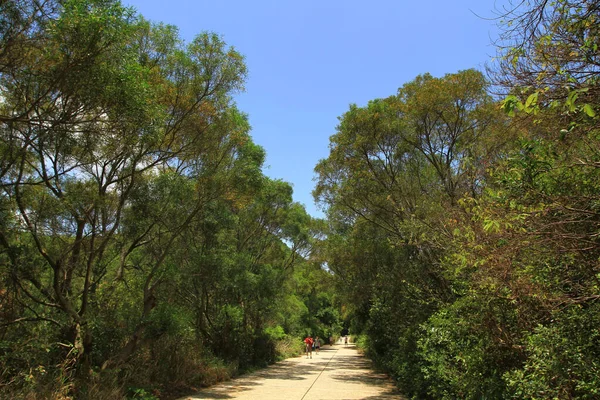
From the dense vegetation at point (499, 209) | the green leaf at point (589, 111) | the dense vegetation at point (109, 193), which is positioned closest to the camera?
Result: the green leaf at point (589, 111)

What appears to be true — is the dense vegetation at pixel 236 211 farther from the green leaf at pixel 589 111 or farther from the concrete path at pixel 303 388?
the concrete path at pixel 303 388

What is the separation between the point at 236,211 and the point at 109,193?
27.3 feet

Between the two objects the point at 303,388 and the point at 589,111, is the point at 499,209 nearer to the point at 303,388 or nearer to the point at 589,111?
the point at 589,111

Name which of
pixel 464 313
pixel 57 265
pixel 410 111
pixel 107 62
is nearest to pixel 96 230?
pixel 57 265

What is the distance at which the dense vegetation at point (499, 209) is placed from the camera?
3.49 m

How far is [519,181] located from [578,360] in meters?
1.87

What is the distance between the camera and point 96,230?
8.87 m

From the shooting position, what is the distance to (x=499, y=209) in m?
4.14

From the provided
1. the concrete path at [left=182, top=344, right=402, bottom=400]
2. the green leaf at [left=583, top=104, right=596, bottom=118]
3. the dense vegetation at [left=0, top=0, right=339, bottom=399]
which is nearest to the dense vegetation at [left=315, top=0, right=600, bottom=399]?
the green leaf at [left=583, top=104, right=596, bottom=118]

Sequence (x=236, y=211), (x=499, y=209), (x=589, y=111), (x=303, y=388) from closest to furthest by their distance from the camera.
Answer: (x=589, y=111) → (x=499, y=209) → (x=303, y=388) → (x=236, y=211)

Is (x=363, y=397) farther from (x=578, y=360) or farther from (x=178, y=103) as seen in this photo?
(x=178, y=103)

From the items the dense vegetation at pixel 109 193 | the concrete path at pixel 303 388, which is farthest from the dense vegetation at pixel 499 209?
the dense vegetation at pixel 109 193

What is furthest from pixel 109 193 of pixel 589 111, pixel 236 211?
pixel 589 111

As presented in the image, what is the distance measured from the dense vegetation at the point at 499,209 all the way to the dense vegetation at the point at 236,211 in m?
0.04
